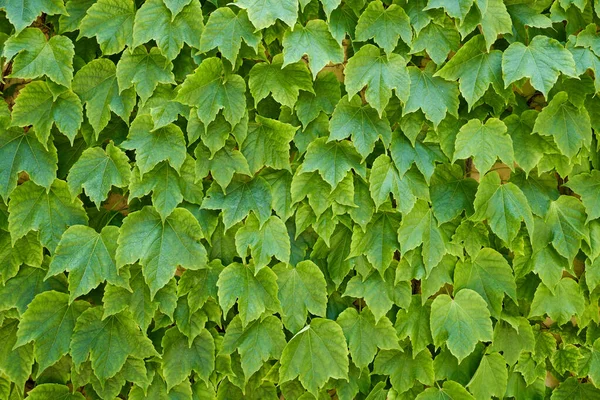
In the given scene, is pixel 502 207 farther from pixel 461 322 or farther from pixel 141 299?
pixel 141 299

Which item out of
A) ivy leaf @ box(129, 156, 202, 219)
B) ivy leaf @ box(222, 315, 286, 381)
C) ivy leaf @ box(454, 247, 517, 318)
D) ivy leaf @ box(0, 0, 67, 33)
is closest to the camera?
ivy leaf @ box(0, 0, 67, 33)

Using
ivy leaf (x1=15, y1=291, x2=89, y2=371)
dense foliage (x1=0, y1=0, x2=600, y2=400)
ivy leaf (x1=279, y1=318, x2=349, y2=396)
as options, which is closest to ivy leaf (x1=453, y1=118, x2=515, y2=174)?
dense foliage (x1=0, y1=0, x2=600, y2=400)

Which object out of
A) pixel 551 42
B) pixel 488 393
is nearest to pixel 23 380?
pixel 488 393

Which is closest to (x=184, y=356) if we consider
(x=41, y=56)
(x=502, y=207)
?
(x=41, y=56)

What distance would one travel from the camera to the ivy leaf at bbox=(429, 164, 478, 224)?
2.10 metres

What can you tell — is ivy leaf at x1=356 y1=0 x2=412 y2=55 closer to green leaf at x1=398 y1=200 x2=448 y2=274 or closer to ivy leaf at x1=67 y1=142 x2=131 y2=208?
green leaf at x1=398 y1=200 x2=448 y2=274

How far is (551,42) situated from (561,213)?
1.92ft

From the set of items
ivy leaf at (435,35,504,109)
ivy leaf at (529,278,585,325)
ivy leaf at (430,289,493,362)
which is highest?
ivy leaf at (435,35,504,109)

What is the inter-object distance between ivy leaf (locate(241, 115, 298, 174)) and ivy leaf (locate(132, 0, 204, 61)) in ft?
→ 1.03

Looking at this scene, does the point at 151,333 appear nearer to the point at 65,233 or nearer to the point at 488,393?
the point at 65,233

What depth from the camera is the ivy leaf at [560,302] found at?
86.4 inches

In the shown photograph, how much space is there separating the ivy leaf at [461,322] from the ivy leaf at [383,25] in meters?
0.85

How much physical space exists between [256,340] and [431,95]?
973mm

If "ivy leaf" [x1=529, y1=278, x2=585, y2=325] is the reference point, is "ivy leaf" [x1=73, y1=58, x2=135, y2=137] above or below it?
above
